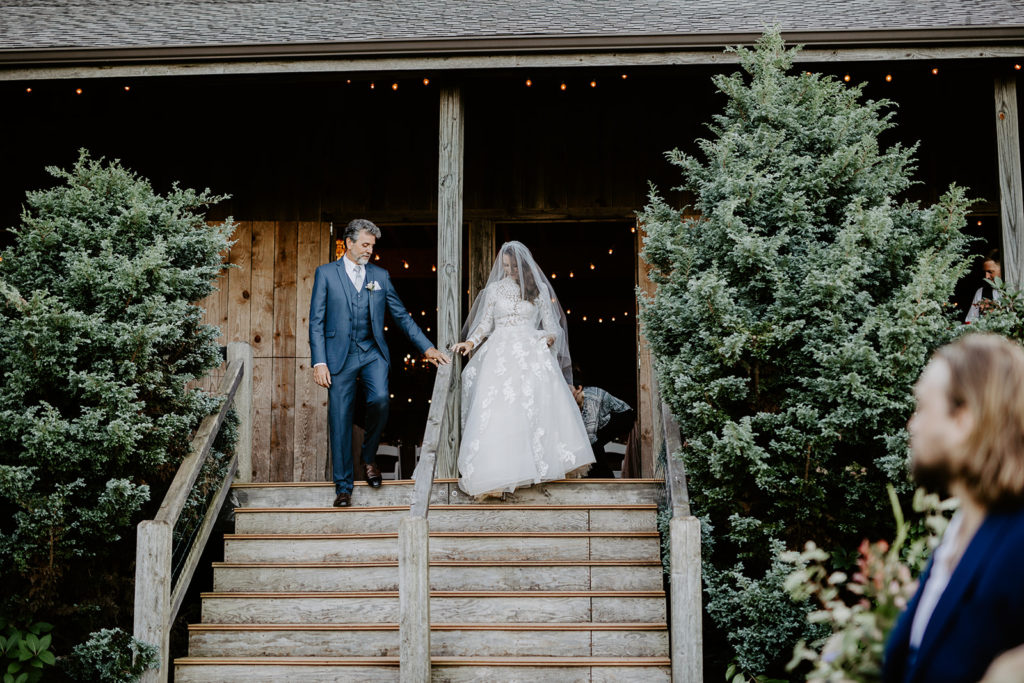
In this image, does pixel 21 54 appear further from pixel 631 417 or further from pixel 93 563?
pixel 631 417

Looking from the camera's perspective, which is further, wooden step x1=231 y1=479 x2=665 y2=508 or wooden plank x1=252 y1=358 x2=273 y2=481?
wooden plank x1=252 y1=358 x2=273 y2=481

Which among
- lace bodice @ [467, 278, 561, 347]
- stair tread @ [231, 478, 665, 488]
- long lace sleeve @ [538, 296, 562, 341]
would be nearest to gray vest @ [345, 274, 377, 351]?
lace bodice @ [467, 278, 561, 347]

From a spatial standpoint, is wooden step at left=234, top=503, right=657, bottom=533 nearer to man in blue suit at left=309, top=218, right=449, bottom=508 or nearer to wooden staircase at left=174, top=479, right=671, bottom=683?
wooden staircase at left=174, top=479, right=671, bottom=683

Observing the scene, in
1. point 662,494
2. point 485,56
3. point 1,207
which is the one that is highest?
point 485,56

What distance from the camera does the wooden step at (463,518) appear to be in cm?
646

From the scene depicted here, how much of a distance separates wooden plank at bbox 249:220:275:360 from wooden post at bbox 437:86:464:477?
2.47m

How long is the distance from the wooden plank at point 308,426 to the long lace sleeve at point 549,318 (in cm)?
260

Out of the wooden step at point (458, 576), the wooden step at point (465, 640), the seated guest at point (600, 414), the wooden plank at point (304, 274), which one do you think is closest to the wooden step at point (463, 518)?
the wooden step at point (458, 576)

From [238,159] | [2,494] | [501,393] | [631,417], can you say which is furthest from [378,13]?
[2,494]

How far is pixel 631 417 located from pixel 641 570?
3.66 m

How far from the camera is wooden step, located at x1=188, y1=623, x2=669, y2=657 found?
18.4ft

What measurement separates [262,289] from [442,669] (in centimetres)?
483

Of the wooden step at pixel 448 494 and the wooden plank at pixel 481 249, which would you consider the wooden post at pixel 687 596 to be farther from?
the wooden plank at pixel 481 249

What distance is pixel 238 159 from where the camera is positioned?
9.41 meters
